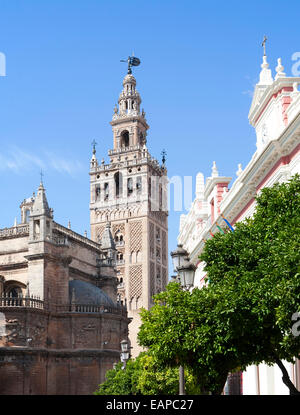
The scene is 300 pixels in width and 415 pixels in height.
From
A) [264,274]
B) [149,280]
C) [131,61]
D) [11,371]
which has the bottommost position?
[11,371]

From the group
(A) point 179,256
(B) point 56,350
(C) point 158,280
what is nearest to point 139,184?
(C) point 158,280

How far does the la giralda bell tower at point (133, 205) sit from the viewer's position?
72062mm

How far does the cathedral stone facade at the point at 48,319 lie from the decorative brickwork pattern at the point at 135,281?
20.5 metres

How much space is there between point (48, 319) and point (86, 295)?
4.33 metres

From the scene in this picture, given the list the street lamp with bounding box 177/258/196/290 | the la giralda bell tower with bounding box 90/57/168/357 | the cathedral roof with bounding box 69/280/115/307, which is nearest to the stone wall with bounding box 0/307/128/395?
the cathedral roof with bounding box 69/280/115/307

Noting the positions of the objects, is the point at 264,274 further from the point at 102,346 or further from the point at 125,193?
the point at 125,193

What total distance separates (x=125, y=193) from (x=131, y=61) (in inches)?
729

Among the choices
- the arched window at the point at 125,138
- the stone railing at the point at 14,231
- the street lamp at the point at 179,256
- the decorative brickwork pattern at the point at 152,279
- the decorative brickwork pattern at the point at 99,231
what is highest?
the arched window at the point at 125,138

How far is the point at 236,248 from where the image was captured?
16344 millimetres

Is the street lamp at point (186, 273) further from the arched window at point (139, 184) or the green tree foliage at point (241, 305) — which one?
the arched window at point (139, 184)

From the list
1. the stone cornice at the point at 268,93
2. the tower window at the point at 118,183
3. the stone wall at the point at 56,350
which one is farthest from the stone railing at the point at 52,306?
the tower window at the point at 118,183

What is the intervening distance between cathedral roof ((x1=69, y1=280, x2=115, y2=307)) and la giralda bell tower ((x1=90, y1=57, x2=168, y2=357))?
69.1ft

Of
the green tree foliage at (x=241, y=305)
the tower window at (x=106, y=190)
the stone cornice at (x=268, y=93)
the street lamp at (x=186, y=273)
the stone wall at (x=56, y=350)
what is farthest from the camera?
the tower window at (x=106, y=190)
